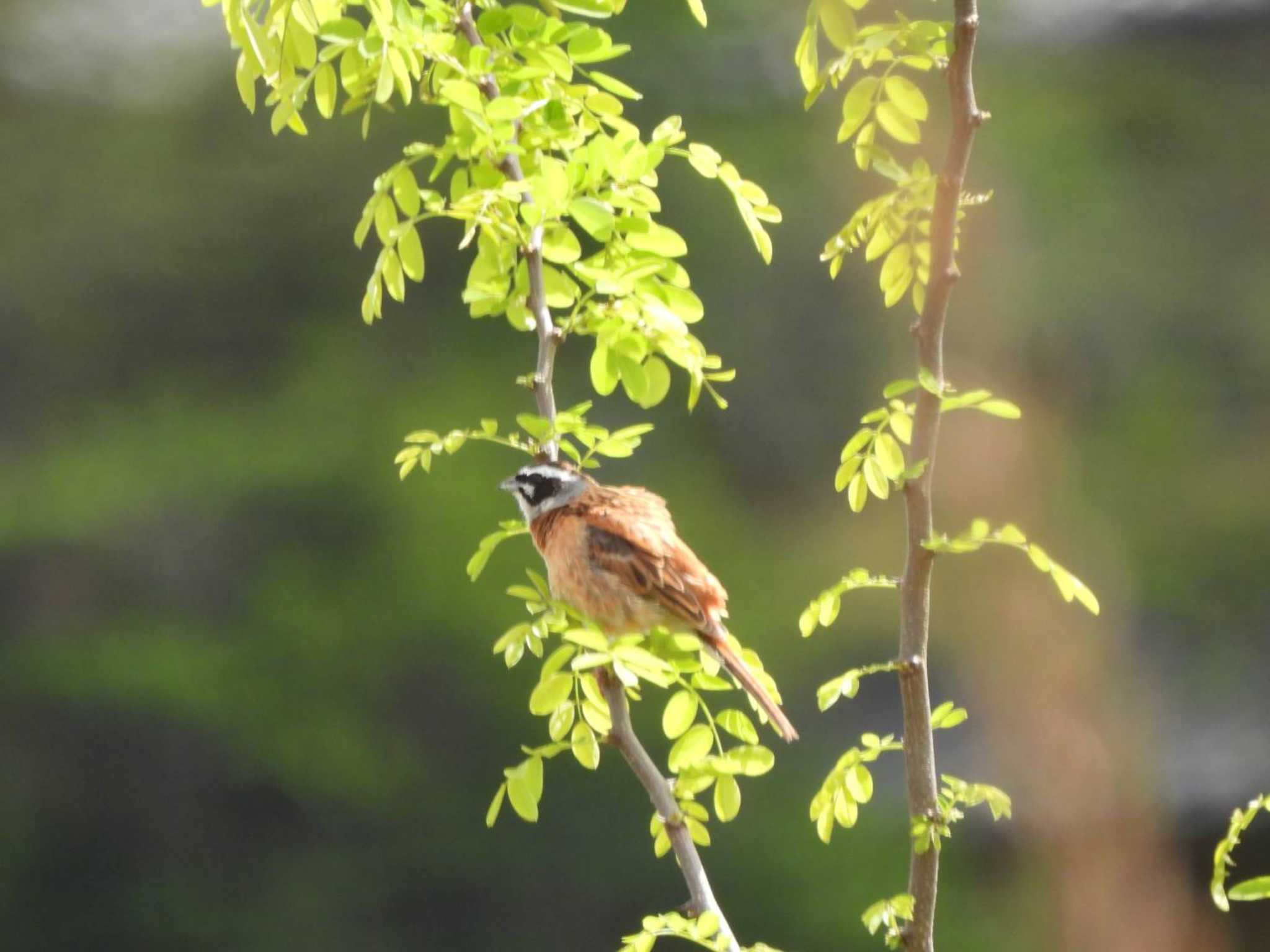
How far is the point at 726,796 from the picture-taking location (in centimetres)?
130

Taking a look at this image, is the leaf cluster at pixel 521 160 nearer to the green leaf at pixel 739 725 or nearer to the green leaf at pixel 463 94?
the green leaf at pixel 463 94

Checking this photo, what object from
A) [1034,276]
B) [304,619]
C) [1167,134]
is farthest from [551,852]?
[1167,134]

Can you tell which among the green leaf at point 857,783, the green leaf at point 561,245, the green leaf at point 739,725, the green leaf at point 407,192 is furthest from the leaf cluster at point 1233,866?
the green leaf at point 407,192

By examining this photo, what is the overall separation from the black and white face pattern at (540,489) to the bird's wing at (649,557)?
0.15 feet

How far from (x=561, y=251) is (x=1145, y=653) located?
13.1ft

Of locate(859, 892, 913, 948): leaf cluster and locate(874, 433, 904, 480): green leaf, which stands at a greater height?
locate(874, 433, 904, 480): green leaf

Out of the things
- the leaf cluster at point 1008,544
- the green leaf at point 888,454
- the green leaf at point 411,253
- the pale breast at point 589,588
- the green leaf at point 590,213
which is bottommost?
the pale breast at point 589,588

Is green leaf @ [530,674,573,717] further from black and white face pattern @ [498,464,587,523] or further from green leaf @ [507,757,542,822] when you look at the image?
black and white face pattern @ [498,464,587,523]

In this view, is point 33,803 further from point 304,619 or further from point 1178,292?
point 1178,292

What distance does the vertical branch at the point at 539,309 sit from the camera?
1.29m

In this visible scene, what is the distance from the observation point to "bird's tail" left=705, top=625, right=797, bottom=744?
1.56 m

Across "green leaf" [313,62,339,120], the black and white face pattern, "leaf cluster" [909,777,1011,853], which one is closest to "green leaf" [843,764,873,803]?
"leaf cluster" [909,777,1011,853]

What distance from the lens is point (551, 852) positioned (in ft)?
16.7

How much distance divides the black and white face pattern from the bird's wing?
5 cm
